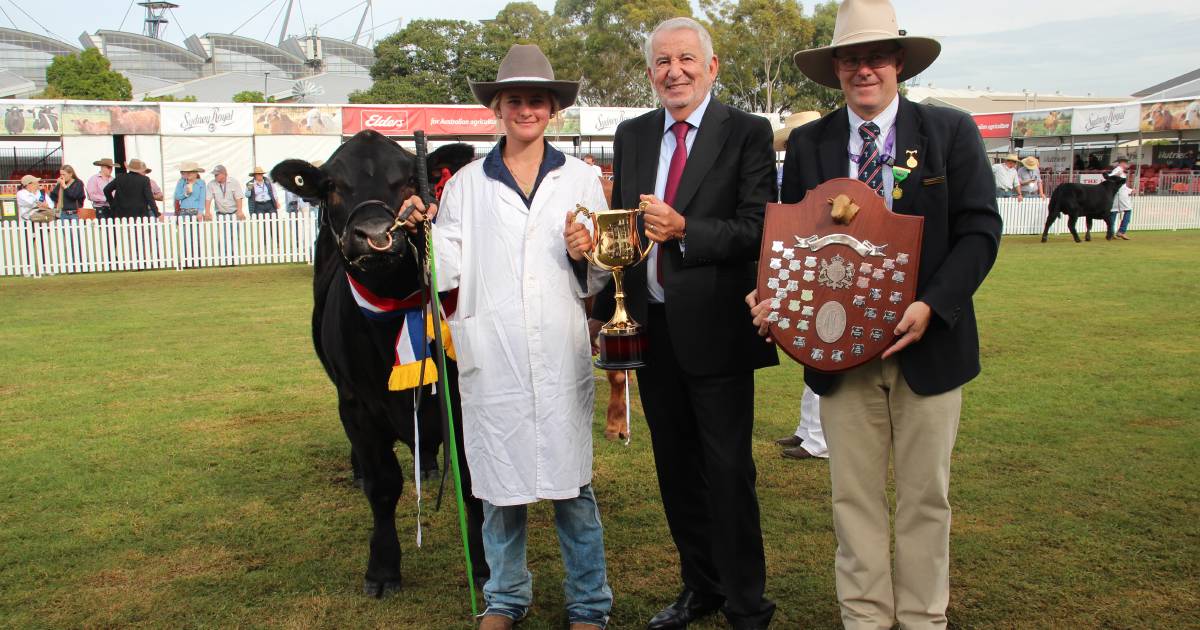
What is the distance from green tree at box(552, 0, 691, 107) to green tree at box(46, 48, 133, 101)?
1177 inches

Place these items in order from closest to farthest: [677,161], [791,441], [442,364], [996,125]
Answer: [677,161]
[442,364]
[791,441]
[996,125]

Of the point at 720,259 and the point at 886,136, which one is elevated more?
the point at 886,136

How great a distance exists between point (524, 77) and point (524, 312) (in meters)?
0.84

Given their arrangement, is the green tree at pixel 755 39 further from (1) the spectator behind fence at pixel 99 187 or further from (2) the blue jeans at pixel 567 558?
(2) the blue jeans at pixel 567 558

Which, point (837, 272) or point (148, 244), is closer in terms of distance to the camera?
point (837, 272)

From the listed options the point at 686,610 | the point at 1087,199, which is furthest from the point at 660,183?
the point at 1087,199

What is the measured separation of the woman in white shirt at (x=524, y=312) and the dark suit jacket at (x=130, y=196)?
681 inches

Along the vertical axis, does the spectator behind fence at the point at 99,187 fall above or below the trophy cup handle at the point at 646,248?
above

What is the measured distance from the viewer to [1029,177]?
27141 millimetres

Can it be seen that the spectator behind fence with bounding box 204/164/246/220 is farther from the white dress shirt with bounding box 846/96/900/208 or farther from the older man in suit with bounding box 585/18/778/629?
the white dress shirt with bounding box 846/96/900/208

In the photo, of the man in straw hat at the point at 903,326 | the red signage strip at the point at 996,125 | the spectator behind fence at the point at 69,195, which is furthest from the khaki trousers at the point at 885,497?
the red signage strip at the point at 996,125

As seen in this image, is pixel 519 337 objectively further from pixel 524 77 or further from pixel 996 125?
pixel 996 125

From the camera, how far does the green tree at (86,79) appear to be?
57938mm

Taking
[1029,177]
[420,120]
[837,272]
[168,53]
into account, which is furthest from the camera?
[168,53]
